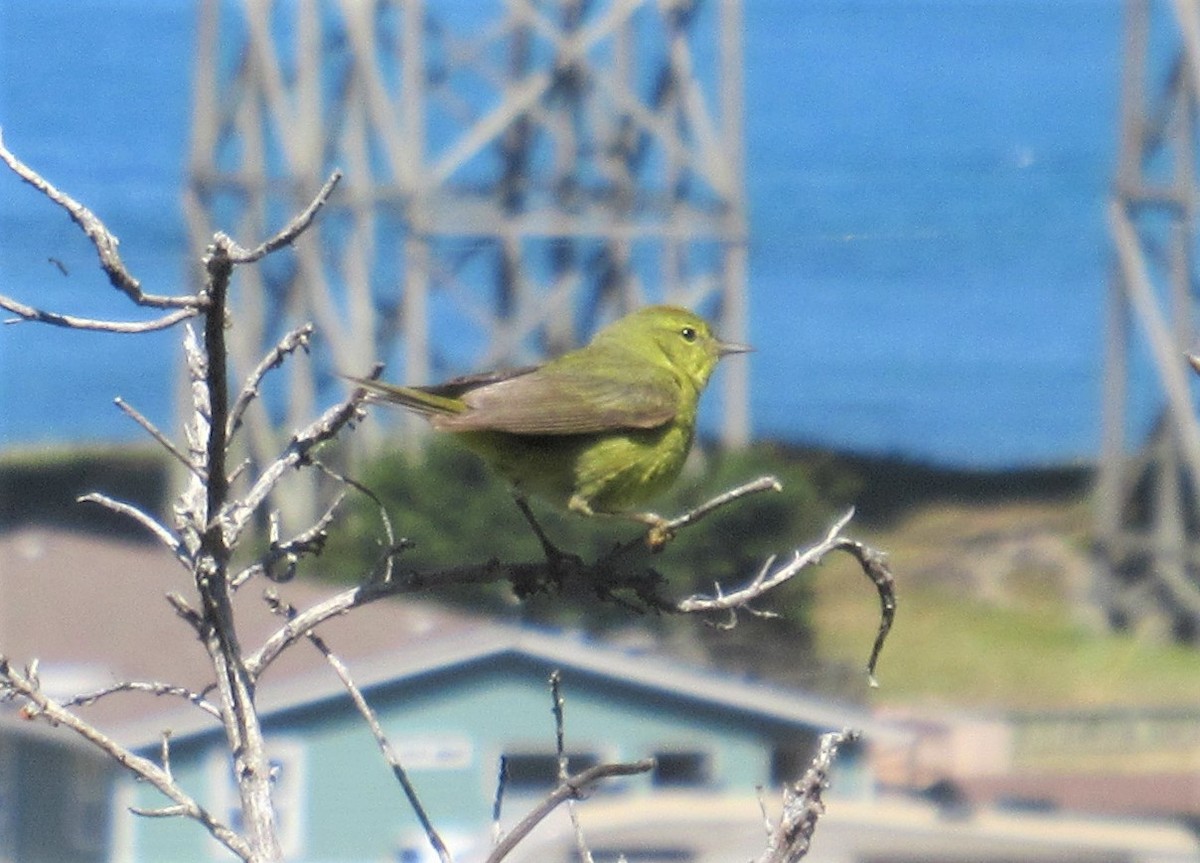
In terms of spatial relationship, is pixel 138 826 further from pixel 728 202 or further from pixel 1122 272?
pixel 1122 272

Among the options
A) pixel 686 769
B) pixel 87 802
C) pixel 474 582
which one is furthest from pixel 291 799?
pixel 474 582

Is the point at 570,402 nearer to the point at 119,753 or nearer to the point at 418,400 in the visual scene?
the point at 418,400

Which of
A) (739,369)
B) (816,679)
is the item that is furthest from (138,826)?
(739,369)

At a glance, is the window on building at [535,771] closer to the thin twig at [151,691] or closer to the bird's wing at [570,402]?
the bird's wing at [570,402]

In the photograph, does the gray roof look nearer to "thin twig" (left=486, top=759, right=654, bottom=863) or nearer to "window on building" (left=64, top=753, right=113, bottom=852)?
"window on building" (left=64, top=753, right=113, bottom=852)

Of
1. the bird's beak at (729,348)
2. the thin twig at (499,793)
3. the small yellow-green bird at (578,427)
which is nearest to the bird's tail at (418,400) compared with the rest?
the small yellow-green bird at (578,427)

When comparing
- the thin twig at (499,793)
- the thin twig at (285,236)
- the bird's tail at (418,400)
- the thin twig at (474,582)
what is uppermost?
the thin twig at (285,236)
